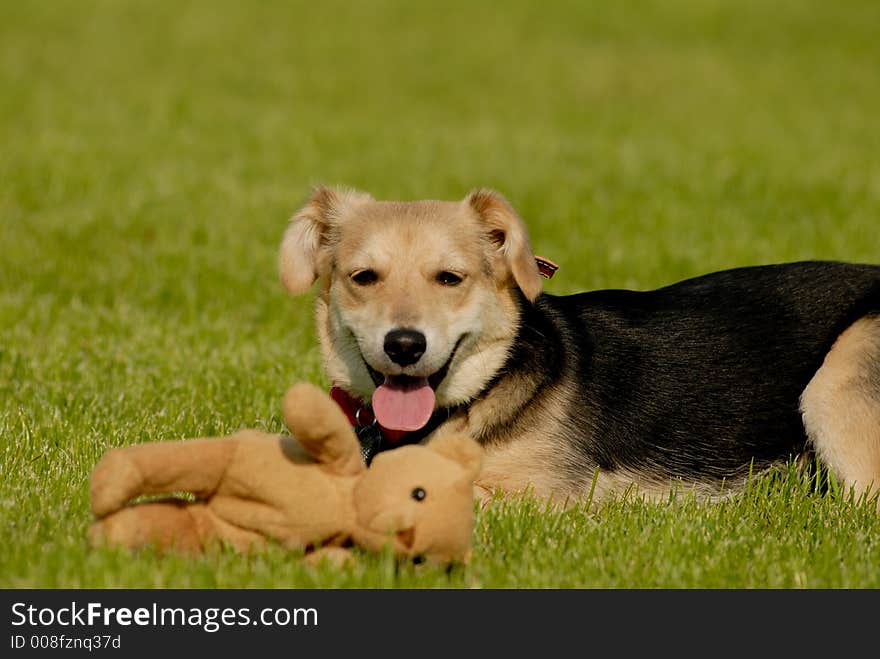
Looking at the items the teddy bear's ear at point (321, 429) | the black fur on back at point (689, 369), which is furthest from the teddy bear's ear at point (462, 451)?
the black fur on back at point (689, 369)

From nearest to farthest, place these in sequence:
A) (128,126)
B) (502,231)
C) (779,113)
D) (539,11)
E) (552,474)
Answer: (552,474) → (502,231) → (128,126) → (779,113) → (539,11)

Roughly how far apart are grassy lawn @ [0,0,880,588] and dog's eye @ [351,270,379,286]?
3.93ft

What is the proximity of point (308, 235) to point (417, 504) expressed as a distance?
2162 millimetres

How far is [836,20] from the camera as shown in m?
29.6

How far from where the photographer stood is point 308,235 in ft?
18.7

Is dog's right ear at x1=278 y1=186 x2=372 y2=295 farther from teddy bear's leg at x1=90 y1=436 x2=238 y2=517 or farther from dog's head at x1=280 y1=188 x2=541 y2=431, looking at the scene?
teddy bear's leg at x1=90 y1=436 x2=238 y2=517

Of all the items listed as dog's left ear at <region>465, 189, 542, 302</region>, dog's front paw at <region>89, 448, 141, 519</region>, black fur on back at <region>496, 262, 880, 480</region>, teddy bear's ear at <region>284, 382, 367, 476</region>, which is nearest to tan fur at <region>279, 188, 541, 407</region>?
dog's left ear at <region>465, 189, 542, 302</region>

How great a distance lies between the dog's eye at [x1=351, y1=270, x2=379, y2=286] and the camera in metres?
5.15

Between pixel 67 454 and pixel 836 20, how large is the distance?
28.4m

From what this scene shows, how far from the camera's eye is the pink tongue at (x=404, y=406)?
16.5 ft

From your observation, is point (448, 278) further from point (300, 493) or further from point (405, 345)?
point (300, 493)

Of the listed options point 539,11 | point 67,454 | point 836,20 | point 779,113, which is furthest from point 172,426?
point 836,20
